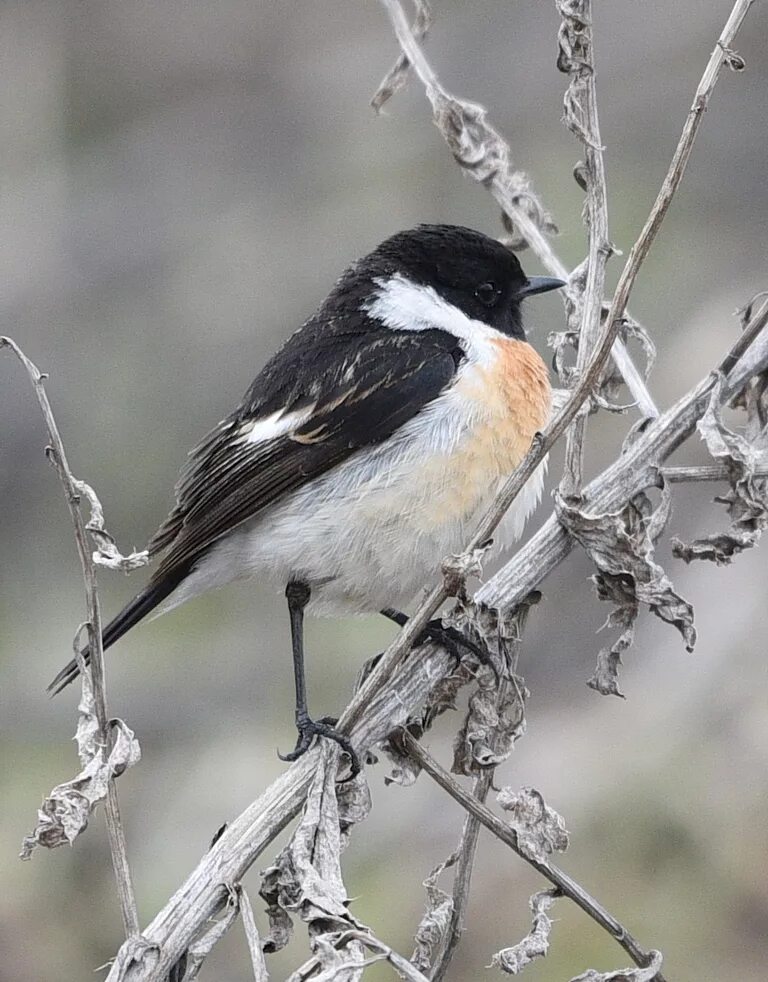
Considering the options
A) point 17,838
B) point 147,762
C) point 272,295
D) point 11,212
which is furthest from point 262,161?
point 17,838

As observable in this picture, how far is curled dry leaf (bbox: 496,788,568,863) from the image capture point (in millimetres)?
2551

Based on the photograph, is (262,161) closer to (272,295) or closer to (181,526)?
(272,295)

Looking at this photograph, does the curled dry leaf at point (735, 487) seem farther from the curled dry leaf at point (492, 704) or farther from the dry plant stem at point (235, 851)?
the dry plant stem at point (235, 851)

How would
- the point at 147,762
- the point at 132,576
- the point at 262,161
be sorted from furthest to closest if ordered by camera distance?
the point at 262,161
the point at 132,576
the point at 147,762

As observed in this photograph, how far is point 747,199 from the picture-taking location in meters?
7.55

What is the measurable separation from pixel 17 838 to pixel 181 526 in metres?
1.78

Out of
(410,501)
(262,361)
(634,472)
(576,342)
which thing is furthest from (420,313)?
(262,361)

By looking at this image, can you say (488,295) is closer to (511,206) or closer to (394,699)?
(511,206)

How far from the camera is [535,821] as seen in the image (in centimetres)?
256

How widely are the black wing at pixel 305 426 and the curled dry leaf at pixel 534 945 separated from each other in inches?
52.9

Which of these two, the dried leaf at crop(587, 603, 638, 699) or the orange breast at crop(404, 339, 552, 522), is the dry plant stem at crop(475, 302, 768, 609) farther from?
the orange breast at crop(404, 339, 552, 522)

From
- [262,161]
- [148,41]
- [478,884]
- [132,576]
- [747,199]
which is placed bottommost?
[478,884]

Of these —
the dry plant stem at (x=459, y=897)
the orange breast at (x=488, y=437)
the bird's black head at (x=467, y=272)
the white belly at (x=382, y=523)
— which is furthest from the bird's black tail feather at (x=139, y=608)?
the dry plant stem at (x=459, y=897)

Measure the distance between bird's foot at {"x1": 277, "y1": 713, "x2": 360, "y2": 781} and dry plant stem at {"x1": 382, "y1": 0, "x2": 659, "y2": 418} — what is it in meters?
0.91
